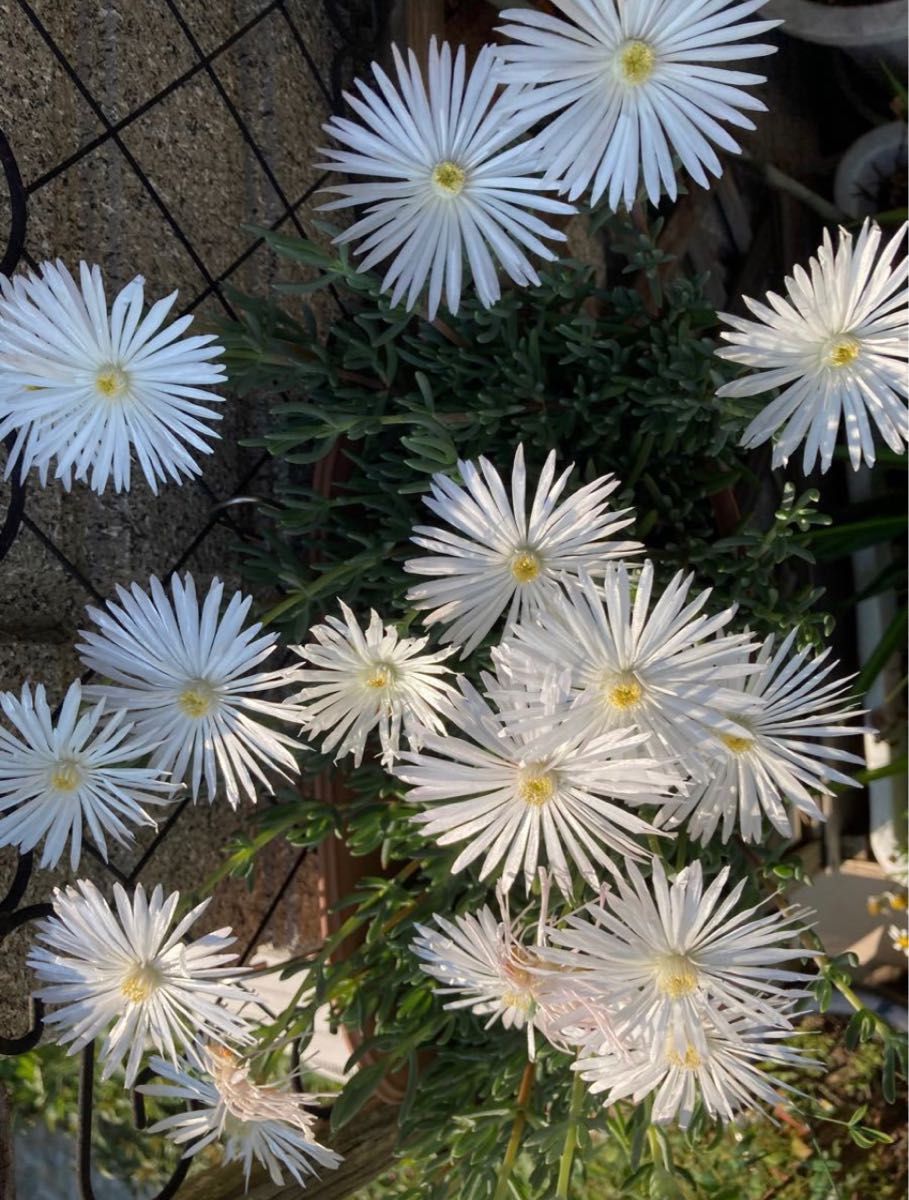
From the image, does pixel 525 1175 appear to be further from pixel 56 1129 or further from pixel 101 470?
pixel 56 1129

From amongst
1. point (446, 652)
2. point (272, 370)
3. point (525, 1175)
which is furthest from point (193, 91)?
point (525, 1175)

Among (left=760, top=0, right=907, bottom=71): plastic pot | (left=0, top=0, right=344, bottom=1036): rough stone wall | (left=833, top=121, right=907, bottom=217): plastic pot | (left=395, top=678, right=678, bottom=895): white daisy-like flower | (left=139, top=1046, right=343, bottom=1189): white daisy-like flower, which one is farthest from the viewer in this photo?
(left=833, top=121, right=907, bottom=217): plastic pot

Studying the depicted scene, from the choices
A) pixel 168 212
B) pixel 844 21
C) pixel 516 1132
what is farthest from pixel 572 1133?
pixel 844 21

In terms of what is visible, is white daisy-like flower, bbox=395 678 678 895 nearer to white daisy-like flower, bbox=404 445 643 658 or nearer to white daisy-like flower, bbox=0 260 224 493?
white daisy-like flower, bbox=404 445 643 658

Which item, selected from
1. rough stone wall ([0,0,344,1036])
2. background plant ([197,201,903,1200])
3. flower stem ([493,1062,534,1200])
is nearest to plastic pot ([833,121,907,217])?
background plant ([197,201,903,1200])

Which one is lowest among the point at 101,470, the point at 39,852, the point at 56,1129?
the point at 56,1129
